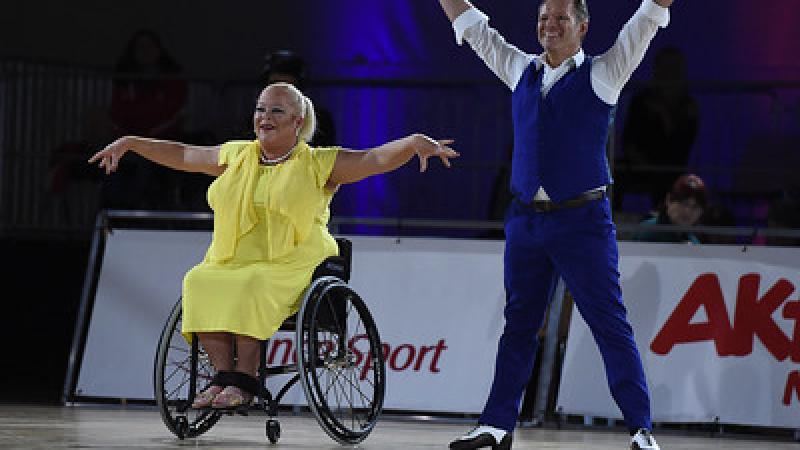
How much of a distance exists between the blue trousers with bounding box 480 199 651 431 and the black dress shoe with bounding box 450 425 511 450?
28 millimetres

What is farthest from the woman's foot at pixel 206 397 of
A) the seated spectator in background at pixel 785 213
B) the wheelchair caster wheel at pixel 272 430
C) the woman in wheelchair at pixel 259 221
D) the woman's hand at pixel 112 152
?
the seated spectator in background at pixel 785 213

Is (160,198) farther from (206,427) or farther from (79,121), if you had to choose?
(206,427)

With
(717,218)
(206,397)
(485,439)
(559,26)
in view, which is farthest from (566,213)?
(717,218)

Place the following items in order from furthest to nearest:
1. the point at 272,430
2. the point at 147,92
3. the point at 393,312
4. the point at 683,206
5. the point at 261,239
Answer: the point at 147,92
the point at 683,206
the point at 393,312
the point at 261,239
the point at 272,430

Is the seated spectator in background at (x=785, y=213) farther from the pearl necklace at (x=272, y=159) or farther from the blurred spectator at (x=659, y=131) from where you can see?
the pearl necklace at (x=272, y=159)

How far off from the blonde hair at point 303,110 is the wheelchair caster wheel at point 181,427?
1192mm

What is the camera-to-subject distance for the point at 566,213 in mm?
5695

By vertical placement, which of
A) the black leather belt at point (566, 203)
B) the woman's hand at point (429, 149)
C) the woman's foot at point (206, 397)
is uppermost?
the woman's hand at point (429, 149)

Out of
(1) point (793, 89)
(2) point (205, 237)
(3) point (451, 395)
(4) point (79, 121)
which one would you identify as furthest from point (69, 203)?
(1) point (793, 89)

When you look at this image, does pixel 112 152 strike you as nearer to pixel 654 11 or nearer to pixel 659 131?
pixel 654 11

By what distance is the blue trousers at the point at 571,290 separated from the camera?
5.68m

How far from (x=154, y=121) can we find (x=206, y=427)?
14.8 feet

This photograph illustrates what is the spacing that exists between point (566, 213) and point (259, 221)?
4.10ft

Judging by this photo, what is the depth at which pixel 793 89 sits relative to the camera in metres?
9.73
